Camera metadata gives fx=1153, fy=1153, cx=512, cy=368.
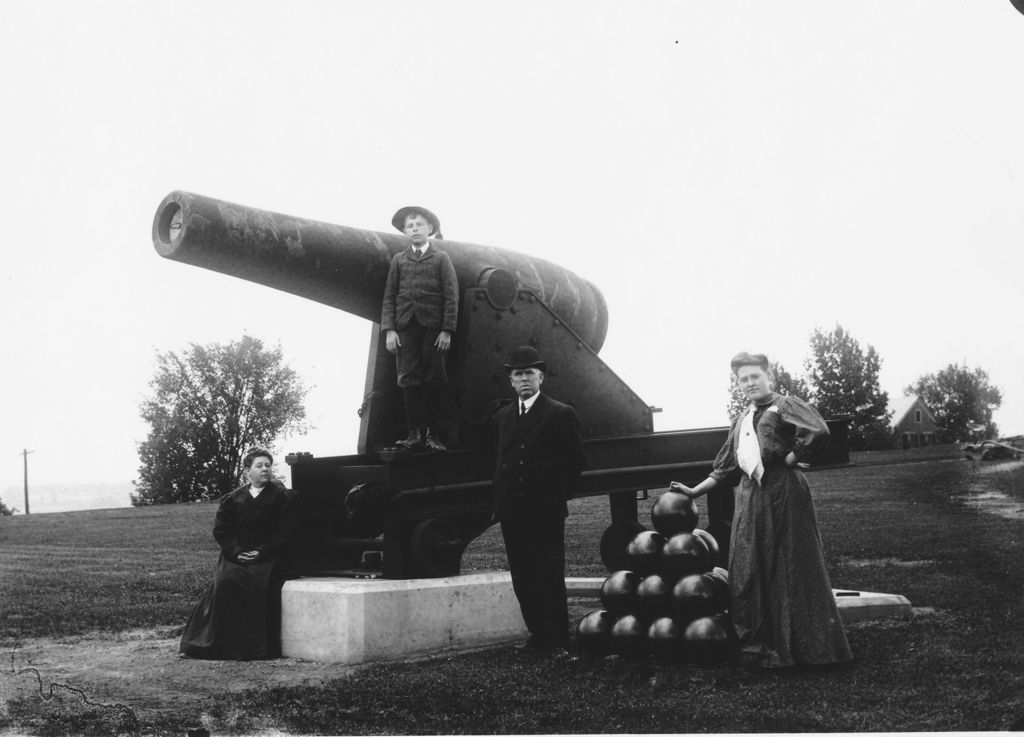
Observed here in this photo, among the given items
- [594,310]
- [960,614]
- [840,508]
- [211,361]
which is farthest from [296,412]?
[960,614]

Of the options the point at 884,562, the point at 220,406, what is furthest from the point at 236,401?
the point at 884,562

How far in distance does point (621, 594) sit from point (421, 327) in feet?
7.33

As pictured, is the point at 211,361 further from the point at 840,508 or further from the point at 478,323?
the point at 478,323

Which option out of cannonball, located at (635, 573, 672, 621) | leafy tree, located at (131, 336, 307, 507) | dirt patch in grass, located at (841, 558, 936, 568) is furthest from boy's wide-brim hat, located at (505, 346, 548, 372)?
leafy tree, located at (131, 336, 307, 507)

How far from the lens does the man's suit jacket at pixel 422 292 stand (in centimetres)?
766

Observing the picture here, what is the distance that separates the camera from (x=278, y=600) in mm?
7270

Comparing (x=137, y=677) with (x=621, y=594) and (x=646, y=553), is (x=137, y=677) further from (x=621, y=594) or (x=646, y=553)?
(x=646, y=553)

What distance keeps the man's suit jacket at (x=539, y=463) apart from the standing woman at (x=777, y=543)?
3.49 feet

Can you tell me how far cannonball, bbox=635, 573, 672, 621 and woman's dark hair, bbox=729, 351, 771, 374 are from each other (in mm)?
1306

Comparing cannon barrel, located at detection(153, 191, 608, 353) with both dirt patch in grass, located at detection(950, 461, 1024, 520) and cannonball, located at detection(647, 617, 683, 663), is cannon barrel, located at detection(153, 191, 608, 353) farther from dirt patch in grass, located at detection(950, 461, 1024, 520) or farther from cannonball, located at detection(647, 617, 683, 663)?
dirt patch in grass, located at detection(950, 461, 1024, 520)

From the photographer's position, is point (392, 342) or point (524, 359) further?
point (392, 342)

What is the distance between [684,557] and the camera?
6.70 metres

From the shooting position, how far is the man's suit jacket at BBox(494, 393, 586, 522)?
22.8ft

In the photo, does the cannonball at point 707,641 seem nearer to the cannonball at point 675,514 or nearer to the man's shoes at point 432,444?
the cannonball at point 675,514
